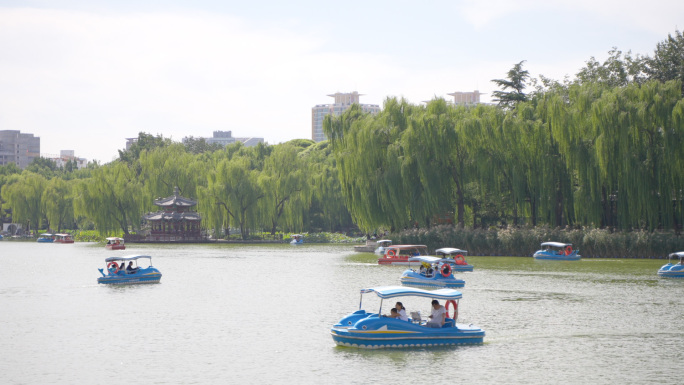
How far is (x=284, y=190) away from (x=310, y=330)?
198 feet

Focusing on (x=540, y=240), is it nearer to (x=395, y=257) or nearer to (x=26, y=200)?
(x=395, y=257)

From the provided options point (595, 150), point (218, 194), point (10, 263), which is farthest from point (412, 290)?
point (218, 194)

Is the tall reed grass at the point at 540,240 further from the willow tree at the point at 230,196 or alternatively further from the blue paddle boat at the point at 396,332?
the blue paddle boat at the point at 396,332

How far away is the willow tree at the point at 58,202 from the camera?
10000 centimetres

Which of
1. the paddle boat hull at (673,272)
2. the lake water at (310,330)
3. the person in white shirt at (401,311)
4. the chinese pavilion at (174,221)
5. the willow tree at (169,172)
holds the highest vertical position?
the willow tree at (169,172)

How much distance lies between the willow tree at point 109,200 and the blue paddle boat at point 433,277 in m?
54.5

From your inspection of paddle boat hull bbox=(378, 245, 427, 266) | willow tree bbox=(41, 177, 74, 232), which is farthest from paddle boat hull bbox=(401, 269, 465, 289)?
willow tree bbox=(41, 177, 74, 232)

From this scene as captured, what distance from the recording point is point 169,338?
→ 24172 millimetres

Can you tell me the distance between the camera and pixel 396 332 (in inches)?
853

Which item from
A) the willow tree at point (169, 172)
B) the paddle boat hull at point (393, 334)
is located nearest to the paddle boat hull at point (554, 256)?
the paddle boat hull at point (393, 334)

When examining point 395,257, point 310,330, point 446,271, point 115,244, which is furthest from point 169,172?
point 310,330

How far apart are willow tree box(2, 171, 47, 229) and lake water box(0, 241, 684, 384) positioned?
58.9 metres

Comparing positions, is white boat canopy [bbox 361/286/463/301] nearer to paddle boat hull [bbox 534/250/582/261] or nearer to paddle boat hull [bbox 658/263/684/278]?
paddle boat hull [bbox 658/263/684/278]

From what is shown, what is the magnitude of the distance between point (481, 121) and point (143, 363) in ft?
133
